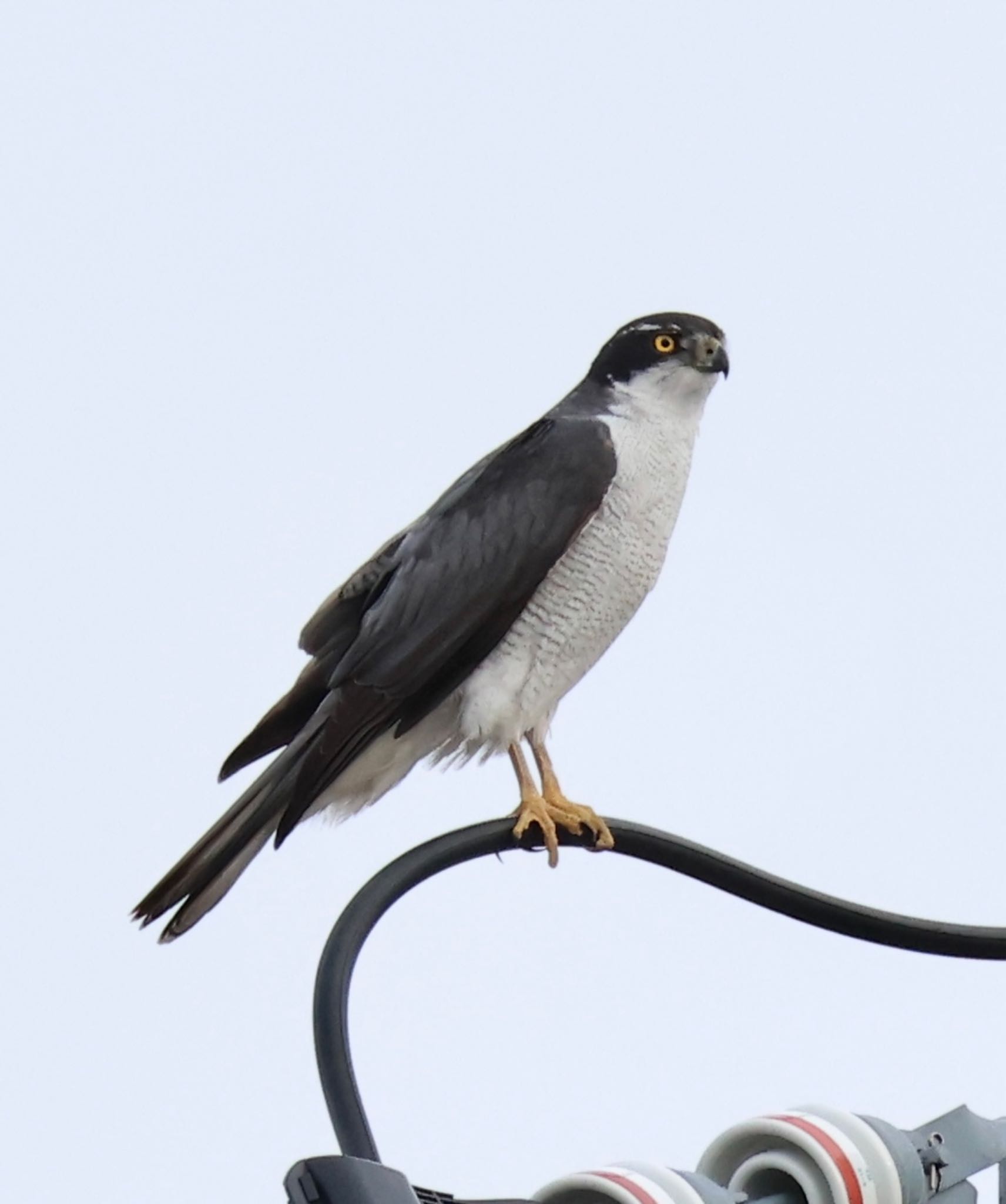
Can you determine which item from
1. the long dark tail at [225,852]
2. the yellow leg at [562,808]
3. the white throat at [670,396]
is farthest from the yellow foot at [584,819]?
the white throat at [670,396]

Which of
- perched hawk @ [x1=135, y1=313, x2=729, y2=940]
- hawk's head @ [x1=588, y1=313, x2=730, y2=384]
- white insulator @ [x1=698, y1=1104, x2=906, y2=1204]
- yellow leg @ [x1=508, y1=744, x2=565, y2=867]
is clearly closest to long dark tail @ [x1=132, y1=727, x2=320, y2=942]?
perched hawk @ [x1=135, y1=313, x2=729, y2=940]

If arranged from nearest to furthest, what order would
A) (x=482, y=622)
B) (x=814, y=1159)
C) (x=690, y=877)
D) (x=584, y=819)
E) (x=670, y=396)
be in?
(x=814, y=1159), (x=690, y=877), (x=584, y=819), (x=482, y=622), (x=670, y=396)

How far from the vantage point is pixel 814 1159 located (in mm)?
2938

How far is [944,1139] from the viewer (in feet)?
10.1

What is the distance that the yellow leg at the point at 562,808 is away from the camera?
13.2 feet

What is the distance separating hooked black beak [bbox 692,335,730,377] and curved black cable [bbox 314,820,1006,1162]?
1975mm

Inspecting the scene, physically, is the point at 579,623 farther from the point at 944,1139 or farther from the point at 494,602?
the point at 944,1139

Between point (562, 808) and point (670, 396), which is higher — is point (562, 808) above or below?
below

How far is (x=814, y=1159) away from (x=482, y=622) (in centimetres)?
224

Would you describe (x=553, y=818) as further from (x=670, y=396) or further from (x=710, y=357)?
(x=710, y=357)

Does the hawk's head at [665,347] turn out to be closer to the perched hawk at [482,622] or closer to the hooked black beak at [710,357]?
the hooked black beak at [710,357]

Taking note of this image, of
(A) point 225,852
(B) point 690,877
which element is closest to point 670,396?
(A) point 225,852

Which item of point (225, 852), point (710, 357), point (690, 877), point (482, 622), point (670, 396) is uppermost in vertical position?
point (710, 357)

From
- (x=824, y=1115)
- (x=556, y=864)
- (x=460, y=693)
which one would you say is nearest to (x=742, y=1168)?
(x=824, y=1115)
